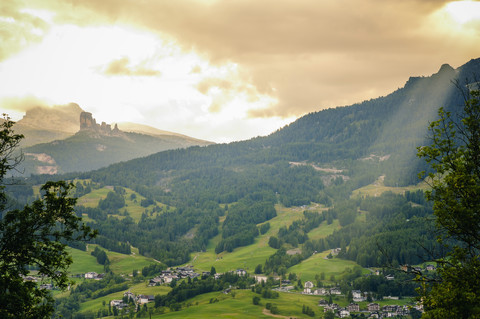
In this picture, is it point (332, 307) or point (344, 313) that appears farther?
point (332, 307)

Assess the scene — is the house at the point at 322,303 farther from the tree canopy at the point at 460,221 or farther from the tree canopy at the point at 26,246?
the tree canopy at the point at 26,246

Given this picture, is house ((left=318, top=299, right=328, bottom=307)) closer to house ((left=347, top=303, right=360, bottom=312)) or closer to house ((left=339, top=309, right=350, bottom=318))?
house ((left=347, top=303, right=360, bottom=312))

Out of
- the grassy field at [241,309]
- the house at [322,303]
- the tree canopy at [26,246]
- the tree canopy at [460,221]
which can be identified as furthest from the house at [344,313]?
the tree canopy at [26,246]

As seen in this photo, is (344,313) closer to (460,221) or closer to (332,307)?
(332,307)

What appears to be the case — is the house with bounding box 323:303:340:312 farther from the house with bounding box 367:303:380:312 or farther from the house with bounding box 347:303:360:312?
the house with bounding box 367:303:380:312

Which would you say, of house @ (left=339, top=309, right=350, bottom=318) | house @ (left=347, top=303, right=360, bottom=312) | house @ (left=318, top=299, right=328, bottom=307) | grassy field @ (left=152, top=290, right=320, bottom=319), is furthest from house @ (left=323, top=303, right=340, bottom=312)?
house @ (left=347, top=303, right=360, bottom=312)

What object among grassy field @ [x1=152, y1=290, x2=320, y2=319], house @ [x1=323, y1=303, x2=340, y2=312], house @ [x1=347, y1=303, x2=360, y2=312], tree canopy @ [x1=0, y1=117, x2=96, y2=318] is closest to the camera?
tree canopy @ [x1=0, y1=117, x2=96, y2=318]

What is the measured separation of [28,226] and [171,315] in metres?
158

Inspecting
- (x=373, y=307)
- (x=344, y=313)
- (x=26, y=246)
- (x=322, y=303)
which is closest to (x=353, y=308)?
(x=373, y=307)

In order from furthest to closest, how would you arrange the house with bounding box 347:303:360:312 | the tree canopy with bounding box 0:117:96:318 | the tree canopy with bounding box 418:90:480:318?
the house with bounding box 347:303:360:312, the tree canopy with bounding box 0:117:96:318, the tree canopy with bounding box 418:90:480:318

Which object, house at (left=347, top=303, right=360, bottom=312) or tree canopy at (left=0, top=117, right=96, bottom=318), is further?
house at (left=347, top=303, right=360, bottom=312)

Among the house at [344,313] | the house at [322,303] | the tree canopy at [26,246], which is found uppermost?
the tree canopy at [26,246]

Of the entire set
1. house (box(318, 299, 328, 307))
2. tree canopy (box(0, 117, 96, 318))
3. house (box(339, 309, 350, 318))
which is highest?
tree canopy (box(0, 117, 96, 318))

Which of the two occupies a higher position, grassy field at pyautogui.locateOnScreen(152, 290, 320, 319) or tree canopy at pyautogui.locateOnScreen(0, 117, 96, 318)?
tree canopy at pyautogui.locateOnScreen(0, 117, 96, 318)
